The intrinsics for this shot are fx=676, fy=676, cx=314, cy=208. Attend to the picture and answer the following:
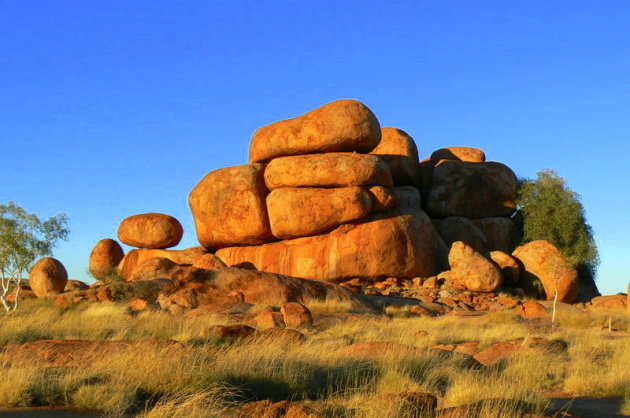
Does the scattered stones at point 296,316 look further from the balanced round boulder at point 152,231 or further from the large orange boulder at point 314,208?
the balanced round boulder at point 152,231

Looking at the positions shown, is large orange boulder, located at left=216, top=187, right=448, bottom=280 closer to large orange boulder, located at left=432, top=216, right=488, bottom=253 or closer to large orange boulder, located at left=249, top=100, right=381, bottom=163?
large orange boulder, located at left=432, top=216, right=488, bottom=253

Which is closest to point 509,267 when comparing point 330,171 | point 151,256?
point 330,171

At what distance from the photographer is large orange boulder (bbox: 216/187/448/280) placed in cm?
2947

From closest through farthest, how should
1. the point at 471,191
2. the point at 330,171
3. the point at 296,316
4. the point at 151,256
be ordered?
the point at 296,316 < the point at 330,171 < the point at 471,191 < the point at 151,256

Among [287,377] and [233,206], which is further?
[233,206]

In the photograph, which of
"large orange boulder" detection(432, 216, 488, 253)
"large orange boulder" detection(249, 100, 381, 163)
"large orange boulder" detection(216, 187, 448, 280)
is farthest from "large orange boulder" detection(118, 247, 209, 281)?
"large orange boulder" detection(432, 216, 488, 253)

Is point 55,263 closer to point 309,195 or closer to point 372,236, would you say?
point 309,195

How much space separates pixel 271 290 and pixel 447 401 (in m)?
14.2

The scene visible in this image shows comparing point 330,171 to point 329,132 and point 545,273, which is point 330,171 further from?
point 545,273

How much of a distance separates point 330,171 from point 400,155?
691 cm

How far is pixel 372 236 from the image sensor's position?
29562 mm

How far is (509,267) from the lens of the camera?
30.5m

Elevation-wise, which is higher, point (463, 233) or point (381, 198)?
point (381, 198)

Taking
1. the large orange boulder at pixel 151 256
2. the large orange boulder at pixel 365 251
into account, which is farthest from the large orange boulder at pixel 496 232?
the large orange boulder at pixel 151 256
